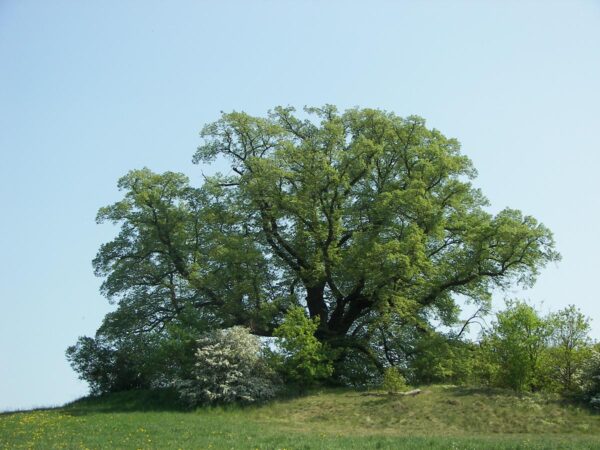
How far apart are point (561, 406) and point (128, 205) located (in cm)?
2771

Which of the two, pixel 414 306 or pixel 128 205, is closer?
pixel 414 306

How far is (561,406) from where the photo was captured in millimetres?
31234

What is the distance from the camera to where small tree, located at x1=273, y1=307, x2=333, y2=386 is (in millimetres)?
38125

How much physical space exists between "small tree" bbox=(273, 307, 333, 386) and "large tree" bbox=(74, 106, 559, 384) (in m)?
2.41

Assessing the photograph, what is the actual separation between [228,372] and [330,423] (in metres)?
7.72

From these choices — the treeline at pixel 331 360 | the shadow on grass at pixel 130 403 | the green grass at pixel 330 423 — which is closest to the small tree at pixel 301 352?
the treeline at pixel 331 360

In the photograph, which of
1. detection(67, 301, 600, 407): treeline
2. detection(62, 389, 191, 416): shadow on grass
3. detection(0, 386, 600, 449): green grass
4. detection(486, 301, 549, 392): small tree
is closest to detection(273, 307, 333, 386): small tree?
detection(67, 301, 600, 407): treeline

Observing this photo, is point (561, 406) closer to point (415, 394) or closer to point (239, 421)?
point (415, 394)

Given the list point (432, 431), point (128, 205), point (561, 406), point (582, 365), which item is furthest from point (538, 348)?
point (128, 205)

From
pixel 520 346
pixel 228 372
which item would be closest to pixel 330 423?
pixel 228 372

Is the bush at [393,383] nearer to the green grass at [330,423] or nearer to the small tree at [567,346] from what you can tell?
the green grass at [330,423]

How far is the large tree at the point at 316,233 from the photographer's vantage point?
4153 cm

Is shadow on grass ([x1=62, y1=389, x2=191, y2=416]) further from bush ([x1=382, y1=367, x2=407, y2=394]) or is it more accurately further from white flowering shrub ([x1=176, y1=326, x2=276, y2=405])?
bush ([x1=382, y1=367, x2=407, y2=394])

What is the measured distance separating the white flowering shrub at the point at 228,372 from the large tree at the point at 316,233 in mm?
3113
